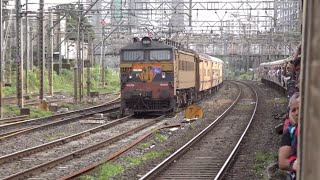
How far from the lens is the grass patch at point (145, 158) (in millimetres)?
11383

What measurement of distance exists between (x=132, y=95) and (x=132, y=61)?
1.44 m

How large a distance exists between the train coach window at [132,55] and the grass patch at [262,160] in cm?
1025

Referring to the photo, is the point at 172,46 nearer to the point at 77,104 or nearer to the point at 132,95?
the point at 132,95

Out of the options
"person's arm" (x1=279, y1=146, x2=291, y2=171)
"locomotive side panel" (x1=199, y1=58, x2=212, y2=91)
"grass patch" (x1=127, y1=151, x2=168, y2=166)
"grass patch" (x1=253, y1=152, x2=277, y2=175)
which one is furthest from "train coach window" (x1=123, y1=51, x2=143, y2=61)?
"person's arm" (x1=279, y1=146, x2=291, y2=171)

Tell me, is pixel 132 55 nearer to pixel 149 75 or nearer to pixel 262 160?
pixel 149 75

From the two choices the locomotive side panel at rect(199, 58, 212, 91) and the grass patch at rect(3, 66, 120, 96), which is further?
the grass patch at rect(3, 66, 120, 96)

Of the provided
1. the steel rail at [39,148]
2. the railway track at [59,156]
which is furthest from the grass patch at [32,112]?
the railway track at [59,156]

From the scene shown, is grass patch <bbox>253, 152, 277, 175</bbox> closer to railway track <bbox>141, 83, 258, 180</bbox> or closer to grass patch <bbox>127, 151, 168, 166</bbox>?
railway track <bbox>141, 83, 258, 180</bbox>

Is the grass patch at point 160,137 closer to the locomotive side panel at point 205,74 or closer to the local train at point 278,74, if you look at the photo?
the local train at point 278,74

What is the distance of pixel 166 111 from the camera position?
23062mm

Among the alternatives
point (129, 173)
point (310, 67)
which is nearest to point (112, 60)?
point (129, 173)

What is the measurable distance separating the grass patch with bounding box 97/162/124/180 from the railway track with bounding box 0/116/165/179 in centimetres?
69

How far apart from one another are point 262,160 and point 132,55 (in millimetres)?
11359

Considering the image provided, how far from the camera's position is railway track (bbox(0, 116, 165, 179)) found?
32.9ft
